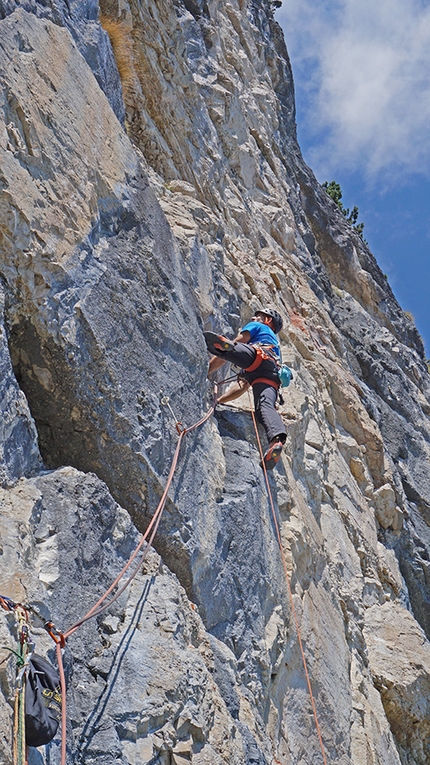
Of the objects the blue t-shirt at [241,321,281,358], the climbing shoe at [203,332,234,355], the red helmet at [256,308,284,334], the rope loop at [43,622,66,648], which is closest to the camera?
the rope loop at [43,622,66,648]

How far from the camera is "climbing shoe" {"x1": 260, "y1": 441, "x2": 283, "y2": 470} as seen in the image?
260 inches

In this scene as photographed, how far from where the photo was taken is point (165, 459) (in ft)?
16.9

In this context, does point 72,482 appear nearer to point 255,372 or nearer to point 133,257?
point 133,257

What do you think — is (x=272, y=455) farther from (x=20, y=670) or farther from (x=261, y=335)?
(x=20, y=670)

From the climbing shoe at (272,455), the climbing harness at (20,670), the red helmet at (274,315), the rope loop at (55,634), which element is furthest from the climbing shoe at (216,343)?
the climbing harness at (20,670)

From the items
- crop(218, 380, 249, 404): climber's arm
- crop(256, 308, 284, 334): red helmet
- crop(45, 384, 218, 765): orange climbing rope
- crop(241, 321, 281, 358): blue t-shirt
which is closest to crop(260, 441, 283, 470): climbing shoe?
crop(218, 380, 249, 404): climber's arm

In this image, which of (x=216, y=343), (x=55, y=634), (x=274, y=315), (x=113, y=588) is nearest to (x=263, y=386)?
(x=216, y=343)

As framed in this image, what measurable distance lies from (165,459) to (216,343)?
68.6 inches

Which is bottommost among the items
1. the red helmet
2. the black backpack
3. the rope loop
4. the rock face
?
the black backpack

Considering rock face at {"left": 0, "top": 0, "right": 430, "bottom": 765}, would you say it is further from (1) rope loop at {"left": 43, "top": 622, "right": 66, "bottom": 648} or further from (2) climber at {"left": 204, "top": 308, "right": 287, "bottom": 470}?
(2) climber at {"left": 204, "top": 308, "right": 287, "bottom": 470}

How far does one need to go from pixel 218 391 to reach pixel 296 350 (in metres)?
3.19

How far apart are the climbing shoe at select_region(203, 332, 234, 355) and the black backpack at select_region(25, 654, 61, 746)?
3.69 meters

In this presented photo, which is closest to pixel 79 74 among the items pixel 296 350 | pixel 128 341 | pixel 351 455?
pixel 128 341

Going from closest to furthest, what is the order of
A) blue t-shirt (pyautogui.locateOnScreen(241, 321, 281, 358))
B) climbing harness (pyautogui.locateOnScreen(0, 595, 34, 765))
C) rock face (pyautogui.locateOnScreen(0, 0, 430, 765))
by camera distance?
climbing harness (pyautogui.locateOnScreen(0, 595, 34, 765)) → rock face (pyautogui.locateOnScreen(0, 0, 430, 765)) → blue t-shirt (pyautogui.locateOnScreen(241, 321, 281, 358))
